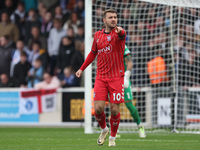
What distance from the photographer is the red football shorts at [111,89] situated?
7109 mm

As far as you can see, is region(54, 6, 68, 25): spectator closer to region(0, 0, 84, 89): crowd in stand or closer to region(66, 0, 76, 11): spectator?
region(0, 0, 84, 89): crowd in stand

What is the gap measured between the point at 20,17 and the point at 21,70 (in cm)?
262

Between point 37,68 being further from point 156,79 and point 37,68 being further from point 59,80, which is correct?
point 156,79

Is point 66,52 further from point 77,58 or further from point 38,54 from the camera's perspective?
point 38,54

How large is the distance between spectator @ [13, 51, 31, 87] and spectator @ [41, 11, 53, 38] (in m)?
1.19

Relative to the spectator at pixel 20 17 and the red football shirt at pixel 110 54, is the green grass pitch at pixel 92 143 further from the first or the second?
the spectator at pixel 20 17

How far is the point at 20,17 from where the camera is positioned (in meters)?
18.4

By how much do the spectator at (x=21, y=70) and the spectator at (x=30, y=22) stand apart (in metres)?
1.24

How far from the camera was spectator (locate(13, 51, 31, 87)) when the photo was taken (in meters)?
16.8

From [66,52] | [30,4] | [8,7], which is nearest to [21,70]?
[66,52]

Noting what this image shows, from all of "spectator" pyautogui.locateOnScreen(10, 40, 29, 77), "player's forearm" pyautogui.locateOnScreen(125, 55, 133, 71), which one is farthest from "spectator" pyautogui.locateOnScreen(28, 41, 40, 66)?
"player's forearm" pyautogui.locateOnScreen(125, 55, 133, 71)

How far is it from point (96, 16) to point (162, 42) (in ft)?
6.99

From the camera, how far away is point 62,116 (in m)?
14.6

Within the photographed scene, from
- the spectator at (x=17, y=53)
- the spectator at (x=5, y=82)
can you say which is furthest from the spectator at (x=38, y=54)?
the spectator at (x=5, y=82)
